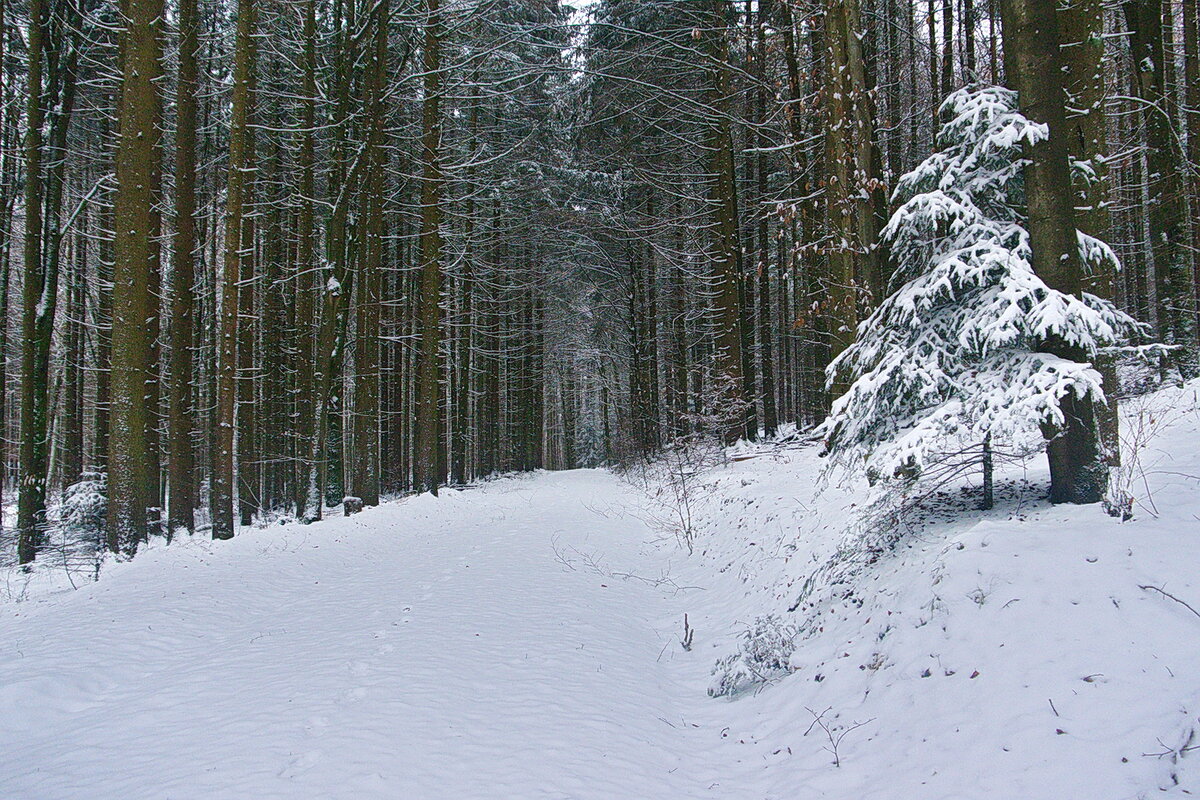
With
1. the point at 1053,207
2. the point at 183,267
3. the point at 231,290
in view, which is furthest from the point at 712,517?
the point at 183,267

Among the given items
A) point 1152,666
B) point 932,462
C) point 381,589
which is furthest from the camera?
point 381,589

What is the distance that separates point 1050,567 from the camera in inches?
136

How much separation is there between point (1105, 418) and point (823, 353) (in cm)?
1432

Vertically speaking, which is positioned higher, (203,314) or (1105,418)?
(203,314)

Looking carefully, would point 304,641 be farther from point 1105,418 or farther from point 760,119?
point 760,119

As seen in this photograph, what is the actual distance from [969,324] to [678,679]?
3.73 meters

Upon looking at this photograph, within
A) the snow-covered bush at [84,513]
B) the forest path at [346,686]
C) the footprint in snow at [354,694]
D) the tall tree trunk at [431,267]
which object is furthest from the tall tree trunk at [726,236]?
the snow-covered bush at [84,513]

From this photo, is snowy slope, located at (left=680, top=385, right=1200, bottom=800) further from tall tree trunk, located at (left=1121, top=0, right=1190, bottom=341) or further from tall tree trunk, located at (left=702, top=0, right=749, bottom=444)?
tall tree trunk, located at (left=702, top=0, right=749, bottom=444)

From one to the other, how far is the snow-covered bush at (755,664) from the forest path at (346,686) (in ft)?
0.90

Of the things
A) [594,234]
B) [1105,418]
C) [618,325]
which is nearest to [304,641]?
[1105,418]

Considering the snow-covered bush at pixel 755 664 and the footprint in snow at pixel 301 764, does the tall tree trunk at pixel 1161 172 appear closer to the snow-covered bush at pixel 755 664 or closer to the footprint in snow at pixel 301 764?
the snow-covered bush at pixel 755 664

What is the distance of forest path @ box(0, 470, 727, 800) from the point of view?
3043mm

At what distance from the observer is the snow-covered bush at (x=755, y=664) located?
4590 millimetres

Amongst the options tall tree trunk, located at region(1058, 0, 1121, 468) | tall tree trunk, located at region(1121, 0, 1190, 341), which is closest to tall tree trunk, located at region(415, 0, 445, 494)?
tall tree trunk, located at region(1058, 0, 1121, 468)
